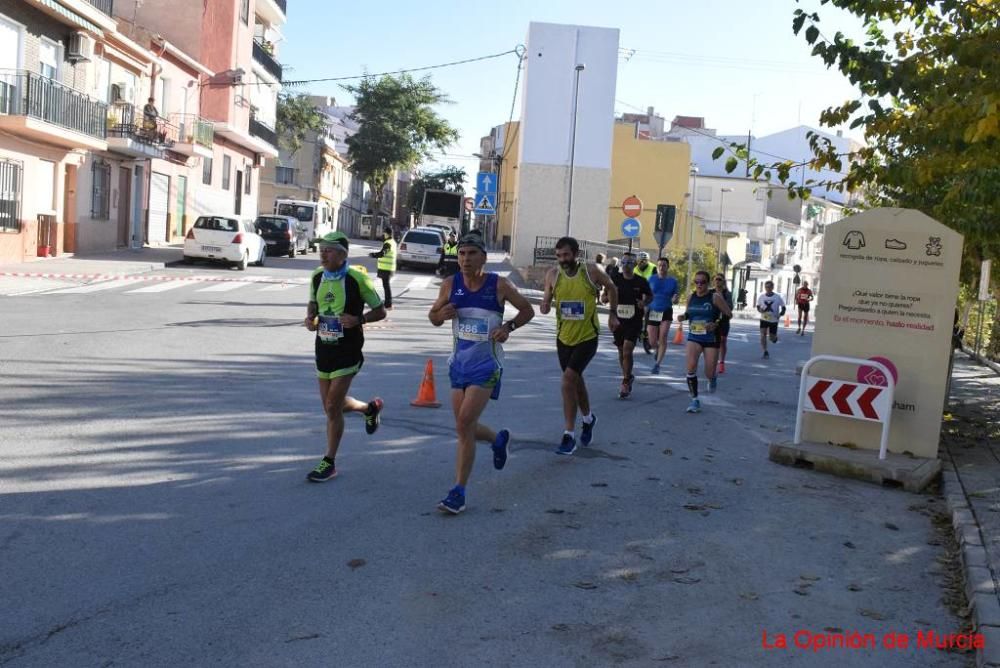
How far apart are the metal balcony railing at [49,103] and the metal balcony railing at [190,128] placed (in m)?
8.46

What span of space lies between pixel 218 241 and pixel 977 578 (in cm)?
2812

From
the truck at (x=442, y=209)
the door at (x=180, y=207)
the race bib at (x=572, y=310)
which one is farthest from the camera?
the truck at (x=442, y=209)

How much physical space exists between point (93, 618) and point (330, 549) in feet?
4.79

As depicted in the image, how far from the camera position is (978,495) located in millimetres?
8375

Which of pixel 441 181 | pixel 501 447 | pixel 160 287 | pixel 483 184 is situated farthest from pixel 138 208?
pixel 441 181

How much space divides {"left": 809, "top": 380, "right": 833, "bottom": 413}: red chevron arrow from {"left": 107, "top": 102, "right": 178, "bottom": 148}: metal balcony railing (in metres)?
27.9

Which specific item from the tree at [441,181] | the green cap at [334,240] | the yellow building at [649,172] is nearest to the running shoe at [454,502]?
the green cap at [334,240]

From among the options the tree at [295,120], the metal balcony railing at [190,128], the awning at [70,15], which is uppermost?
the tree at [295,120]

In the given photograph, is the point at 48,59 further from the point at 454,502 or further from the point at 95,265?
the point at 454,502

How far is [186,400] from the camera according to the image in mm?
10211

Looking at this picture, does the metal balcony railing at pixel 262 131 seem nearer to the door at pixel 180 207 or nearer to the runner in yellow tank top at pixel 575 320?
the door at pixel 180 207

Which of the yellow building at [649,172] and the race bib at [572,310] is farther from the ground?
the yellow building at [649,172]

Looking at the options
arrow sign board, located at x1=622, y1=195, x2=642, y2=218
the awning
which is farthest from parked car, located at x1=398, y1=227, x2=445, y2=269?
the awning

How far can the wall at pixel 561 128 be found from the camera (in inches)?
1834
